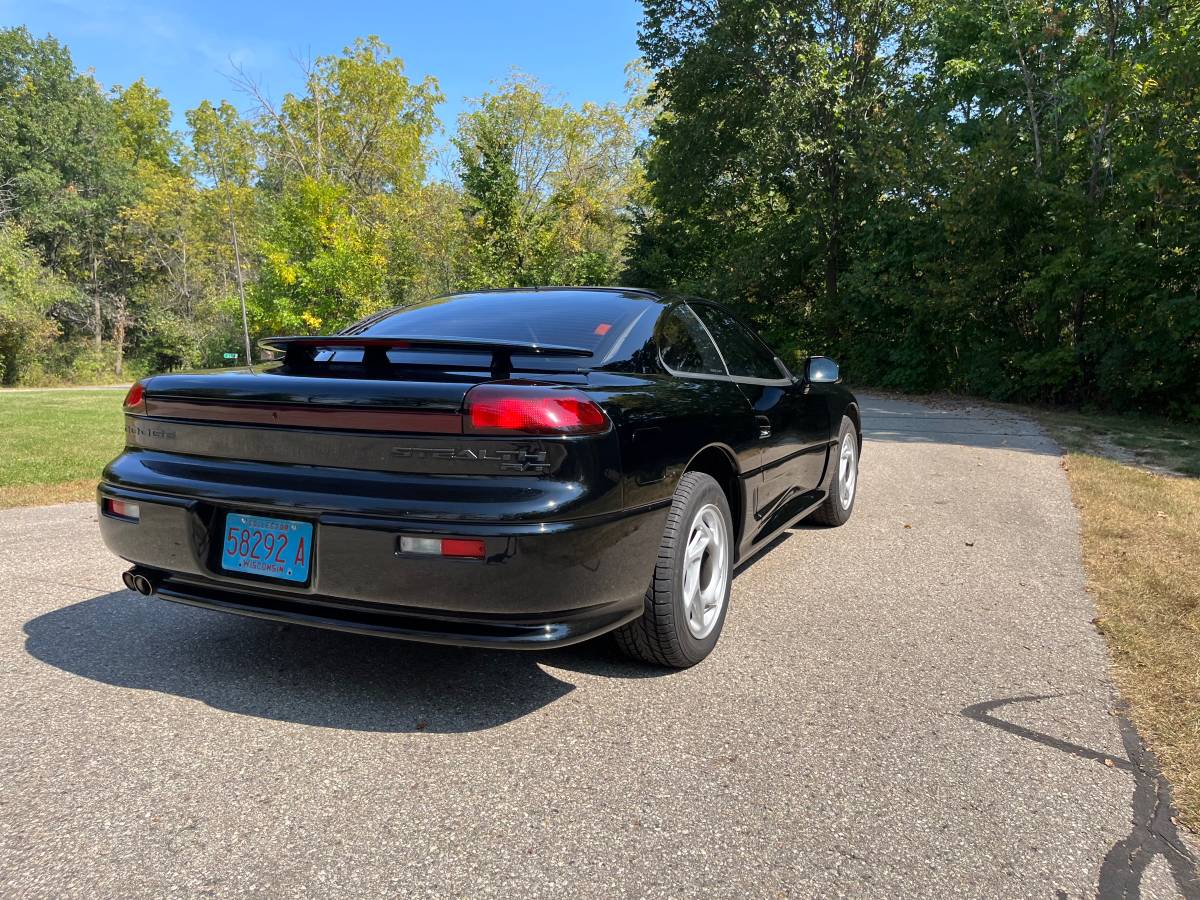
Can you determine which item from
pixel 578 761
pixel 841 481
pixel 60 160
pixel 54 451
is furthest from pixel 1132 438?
pixel 60 160

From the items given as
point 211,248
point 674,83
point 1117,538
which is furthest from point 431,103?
point 1117,538

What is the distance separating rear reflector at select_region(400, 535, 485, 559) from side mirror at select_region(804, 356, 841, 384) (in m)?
2.88

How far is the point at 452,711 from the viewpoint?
2812 mm

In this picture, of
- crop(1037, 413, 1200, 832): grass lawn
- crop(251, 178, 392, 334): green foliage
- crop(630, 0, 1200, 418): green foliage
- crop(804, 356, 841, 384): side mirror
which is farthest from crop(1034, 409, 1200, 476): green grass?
crop(251, 178, 392, 334): green foliage

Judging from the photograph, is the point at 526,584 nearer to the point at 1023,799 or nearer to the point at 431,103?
the point at 1023,799

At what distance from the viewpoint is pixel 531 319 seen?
3506 mm

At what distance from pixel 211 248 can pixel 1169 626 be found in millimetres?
53510

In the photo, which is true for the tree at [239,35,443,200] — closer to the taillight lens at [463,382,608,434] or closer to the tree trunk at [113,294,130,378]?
the tree trunk at [113,294,130,378]

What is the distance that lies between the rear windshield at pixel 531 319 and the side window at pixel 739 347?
0.55 metres

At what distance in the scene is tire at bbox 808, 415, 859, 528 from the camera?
17.6 ft

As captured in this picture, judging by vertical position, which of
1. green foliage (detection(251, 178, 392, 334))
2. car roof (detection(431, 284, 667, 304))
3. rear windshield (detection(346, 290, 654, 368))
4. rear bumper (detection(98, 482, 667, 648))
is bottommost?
rear bumper (detection(98, 482, 667, 648))

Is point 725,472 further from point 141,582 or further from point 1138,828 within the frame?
point 141,582

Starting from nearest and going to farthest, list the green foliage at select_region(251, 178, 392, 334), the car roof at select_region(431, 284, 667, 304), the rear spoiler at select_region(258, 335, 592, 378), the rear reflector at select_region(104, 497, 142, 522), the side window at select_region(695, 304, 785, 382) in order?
the rear spoiler at select_region(258, 335, 592, 378) < the rear reflector at select_region(104, 497, 142, 522) < the car roof at select_region(431, 284, 667, 304) < the side window at select_region(695, 304, 785, 382) < the green foliage at select_region(251, 178, 392, 334)

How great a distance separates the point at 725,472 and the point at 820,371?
158cm
